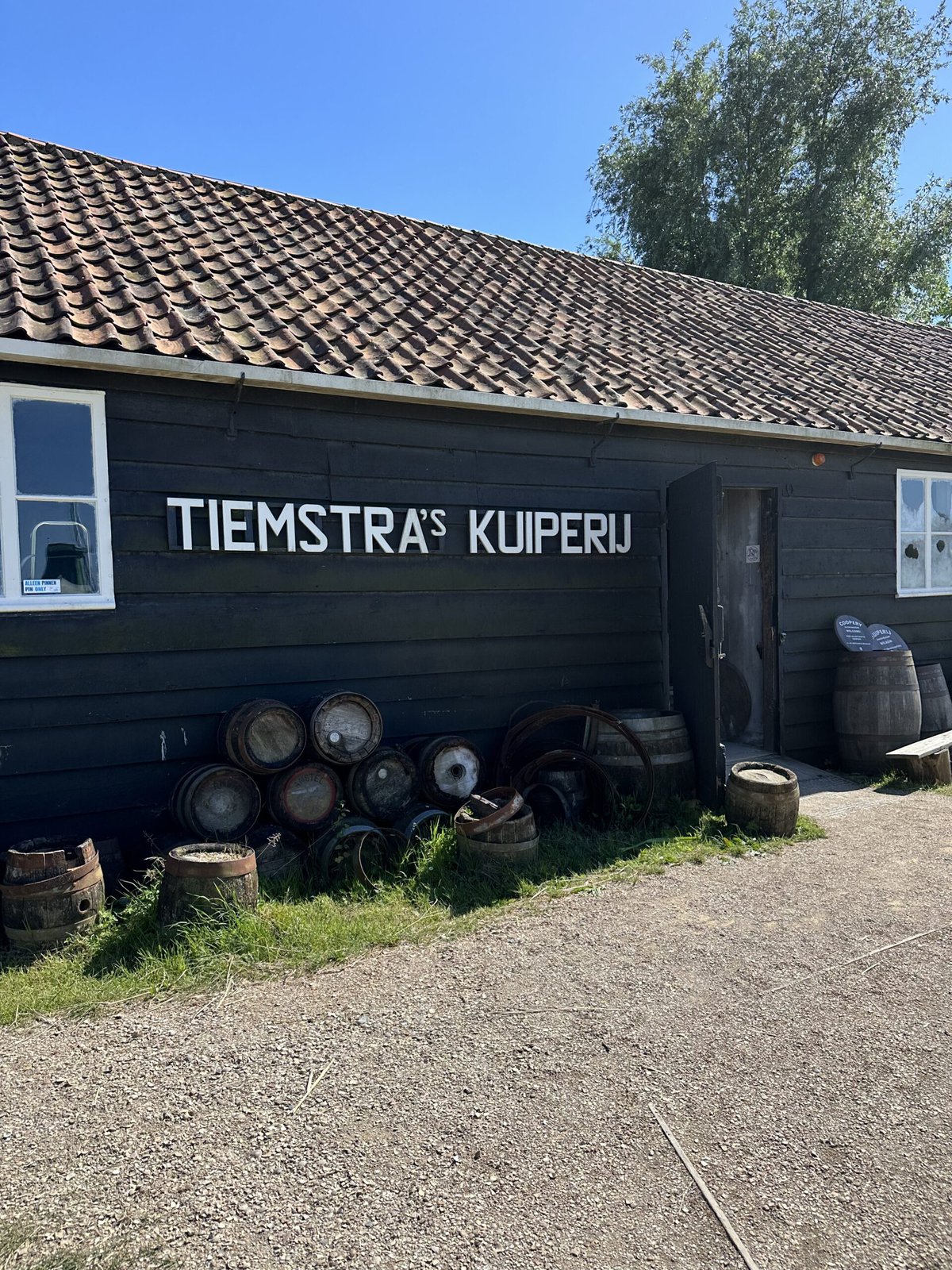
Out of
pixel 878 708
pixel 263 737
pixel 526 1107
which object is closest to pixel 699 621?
pixel 878 708

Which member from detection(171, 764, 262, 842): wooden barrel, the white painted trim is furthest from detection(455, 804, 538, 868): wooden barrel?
the white painted trim

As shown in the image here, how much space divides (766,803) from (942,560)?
4748 mm

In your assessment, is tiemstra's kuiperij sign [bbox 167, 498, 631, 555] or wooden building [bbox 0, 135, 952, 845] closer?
wooden building [bbox 0, 135, 952, 845]

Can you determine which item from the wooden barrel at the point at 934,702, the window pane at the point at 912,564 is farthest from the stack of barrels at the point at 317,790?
the window pane at the point at 912,564

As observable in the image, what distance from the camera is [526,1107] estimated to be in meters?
3.03

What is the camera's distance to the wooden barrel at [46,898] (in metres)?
4.33

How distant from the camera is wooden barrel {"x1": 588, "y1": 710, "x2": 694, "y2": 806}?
21.1 feet

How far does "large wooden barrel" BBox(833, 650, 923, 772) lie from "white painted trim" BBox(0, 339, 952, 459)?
2.03 metres

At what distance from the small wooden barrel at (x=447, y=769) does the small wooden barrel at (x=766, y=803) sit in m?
1.82

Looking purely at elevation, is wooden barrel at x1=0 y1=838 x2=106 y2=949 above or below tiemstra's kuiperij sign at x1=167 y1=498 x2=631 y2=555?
below

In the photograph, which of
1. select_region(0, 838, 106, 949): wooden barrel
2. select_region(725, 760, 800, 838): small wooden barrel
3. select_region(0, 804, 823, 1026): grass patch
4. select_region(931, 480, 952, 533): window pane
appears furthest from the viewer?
select_region(931, 480, 952, 533): window pane

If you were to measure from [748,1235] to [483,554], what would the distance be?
15.6ft

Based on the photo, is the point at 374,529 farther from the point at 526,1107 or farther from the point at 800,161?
the point at 800,161

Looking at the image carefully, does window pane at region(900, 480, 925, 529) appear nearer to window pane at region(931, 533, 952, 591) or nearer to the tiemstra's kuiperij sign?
window pane at region(931, 533, 952, 591)
